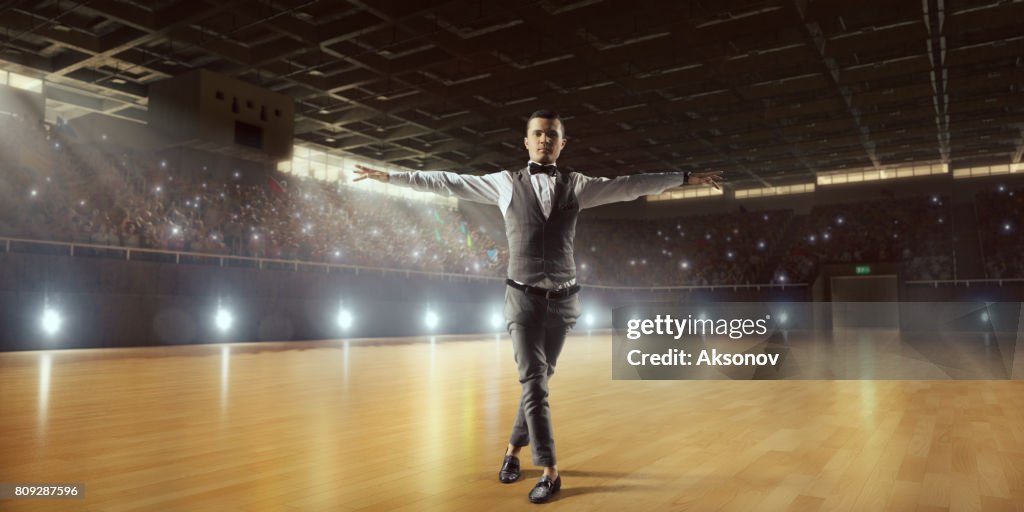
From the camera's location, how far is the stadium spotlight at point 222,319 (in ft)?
43.5

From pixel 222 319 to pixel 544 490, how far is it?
485 inches

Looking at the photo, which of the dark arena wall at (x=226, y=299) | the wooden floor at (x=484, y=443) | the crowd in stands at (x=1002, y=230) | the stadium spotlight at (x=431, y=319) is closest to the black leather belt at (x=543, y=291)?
the wooden floor at (x=484, y=443)

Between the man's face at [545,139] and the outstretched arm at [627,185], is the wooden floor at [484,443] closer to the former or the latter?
the outstretched arm at [627,185]

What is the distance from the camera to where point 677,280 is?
2564 cm

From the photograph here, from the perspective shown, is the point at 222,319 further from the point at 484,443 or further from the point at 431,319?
the point at 484,443

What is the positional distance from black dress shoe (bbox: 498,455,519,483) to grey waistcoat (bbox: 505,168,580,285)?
2.56ft

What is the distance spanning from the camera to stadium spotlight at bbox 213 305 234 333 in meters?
13.3

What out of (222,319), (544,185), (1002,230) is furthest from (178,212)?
(1002,230)

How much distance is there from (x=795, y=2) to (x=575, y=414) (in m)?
9.89

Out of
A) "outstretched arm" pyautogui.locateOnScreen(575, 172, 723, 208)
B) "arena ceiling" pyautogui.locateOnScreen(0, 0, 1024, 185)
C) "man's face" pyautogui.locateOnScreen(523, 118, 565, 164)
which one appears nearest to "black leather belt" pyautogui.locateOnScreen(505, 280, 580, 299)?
"outstretched arm" pyautogui.locateOnScreen(575, 172, 723, 208)

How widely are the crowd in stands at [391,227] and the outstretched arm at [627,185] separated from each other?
1123 cm

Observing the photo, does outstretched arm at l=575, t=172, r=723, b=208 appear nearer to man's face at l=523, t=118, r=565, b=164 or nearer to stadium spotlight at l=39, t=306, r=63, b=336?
man's face at l=523, t=118, r=565, b=164

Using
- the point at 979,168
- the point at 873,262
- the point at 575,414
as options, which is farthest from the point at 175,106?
the point at 979,168

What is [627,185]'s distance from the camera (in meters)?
2.91
